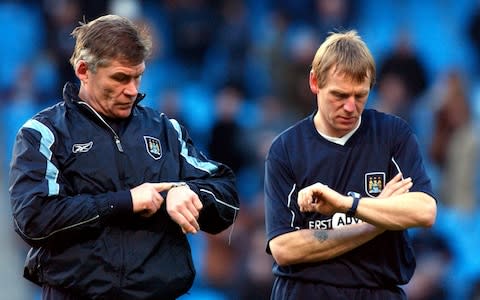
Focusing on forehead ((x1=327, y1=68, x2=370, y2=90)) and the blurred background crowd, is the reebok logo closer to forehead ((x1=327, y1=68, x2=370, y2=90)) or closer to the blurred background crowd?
forehead ((x1=327, y1=68, x2=370, y2=90))

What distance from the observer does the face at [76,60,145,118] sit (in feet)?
16.2

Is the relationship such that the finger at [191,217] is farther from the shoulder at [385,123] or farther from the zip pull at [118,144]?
the shoulder at [385,123]

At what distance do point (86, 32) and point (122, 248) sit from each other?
0.92 meters

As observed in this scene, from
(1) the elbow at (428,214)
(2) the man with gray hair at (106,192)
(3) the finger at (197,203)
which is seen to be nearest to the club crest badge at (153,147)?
(2) the man with gray hair at (106,192)

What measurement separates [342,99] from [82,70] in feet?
3.62

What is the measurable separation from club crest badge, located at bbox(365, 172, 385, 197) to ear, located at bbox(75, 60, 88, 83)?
1.27 metres

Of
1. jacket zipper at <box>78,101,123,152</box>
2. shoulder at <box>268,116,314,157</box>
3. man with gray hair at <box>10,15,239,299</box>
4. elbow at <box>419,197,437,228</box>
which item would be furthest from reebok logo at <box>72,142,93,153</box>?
elbow at <box>419,197,437,228</box>

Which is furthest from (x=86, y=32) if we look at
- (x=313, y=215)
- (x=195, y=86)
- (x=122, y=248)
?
(x=195, y=86)

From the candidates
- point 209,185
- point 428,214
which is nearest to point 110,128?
point 209,185

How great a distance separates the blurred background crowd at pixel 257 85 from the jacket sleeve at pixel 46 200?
418 cm

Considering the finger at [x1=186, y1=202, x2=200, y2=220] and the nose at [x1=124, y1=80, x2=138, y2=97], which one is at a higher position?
the nose at [x1=124, y1=80, x2=138, y2=97]

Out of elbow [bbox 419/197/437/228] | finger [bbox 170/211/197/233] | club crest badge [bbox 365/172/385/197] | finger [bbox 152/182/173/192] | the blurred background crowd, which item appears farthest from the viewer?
the blurred background crowd

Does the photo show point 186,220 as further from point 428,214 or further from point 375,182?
point 428,214

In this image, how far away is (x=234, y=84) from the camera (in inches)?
455
